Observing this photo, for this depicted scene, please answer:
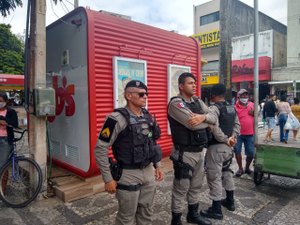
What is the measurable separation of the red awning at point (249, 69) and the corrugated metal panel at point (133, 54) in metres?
18.3

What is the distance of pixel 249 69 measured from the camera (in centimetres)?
2341

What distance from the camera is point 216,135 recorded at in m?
3.39

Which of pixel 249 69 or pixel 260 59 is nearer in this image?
pixel 249 69

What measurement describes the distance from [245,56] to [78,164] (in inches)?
917

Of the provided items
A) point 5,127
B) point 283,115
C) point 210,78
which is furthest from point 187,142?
point 210,78

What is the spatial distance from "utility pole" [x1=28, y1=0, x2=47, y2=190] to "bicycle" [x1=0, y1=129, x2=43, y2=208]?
14cm

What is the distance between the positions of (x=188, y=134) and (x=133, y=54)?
2536mm

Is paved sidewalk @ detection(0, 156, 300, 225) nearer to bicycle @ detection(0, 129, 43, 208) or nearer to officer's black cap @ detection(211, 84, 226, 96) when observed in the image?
bicycle @ detection(0, 129, 43, 208)

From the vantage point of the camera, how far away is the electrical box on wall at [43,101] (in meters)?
3.81

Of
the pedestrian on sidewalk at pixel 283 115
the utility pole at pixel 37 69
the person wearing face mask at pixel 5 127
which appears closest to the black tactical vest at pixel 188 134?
the utility pole at pixel 37 69

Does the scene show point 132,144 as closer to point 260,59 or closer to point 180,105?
point 180,105

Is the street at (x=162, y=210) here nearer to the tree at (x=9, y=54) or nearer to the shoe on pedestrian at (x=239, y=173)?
the shoe on pedestrian at (x=239, y=173)

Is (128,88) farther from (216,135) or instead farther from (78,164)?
(78,164)

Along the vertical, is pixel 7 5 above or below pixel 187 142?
above
